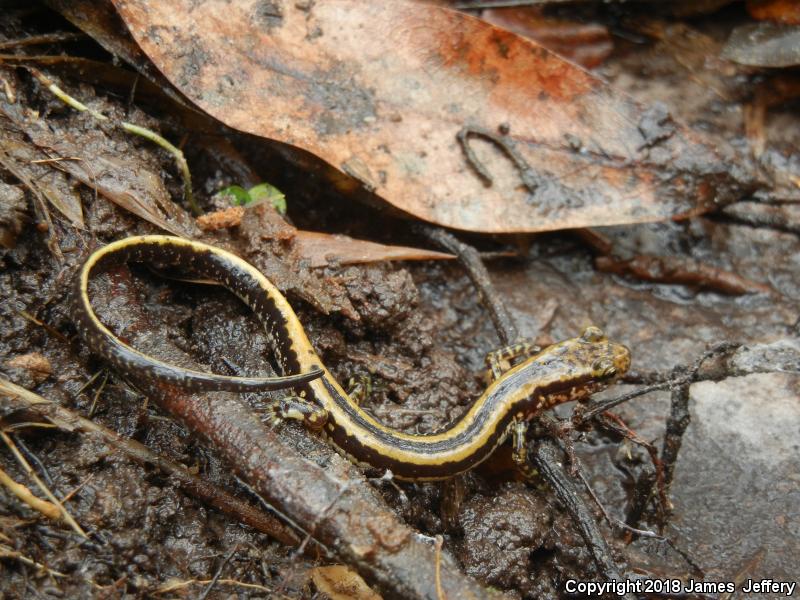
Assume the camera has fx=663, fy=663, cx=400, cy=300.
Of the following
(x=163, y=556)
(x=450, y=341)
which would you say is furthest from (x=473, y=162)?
(x=163, y=556)

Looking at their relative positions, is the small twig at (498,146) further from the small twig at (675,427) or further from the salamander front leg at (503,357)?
the small twig at (675,427)

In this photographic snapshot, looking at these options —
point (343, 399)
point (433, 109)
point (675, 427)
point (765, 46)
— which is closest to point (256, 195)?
point (433, 109)

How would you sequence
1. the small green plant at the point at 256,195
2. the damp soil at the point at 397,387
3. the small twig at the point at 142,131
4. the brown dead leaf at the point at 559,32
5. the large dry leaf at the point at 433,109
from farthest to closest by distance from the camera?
the brown dead leaf at the point at 559,32 → the small green plant at the point at 256,195 → the large dry leaf at the point at 433,109 → the small twig at the point at 142,131 → the damp soil at the point at 397,387

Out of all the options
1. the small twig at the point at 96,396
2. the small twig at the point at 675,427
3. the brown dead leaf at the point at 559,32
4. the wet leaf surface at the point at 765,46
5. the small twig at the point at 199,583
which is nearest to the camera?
the small twig at the point at 199,583

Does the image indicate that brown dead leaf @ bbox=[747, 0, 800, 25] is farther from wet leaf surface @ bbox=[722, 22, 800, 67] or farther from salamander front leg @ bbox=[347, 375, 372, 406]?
salamander front leg @ bbox=[347, 375, 372, 406]

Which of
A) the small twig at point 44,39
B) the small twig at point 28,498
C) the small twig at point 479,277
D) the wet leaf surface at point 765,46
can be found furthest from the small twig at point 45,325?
the wet leaf surface at point 765,46

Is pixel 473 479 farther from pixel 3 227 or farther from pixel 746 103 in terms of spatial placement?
pixel 746 103
